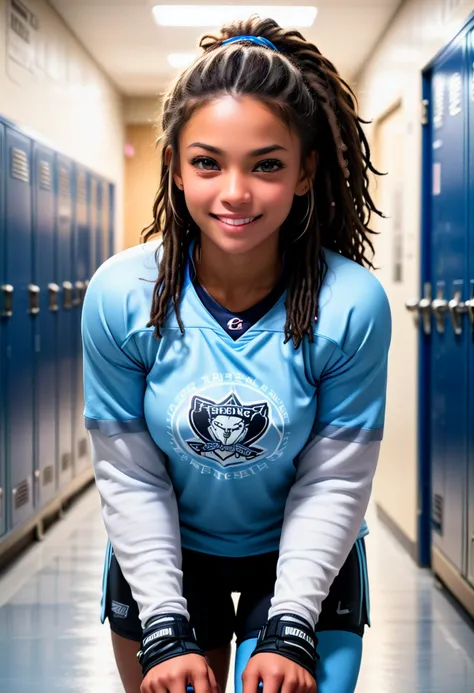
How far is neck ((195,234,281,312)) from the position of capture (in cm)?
118

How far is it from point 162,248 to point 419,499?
2654mm

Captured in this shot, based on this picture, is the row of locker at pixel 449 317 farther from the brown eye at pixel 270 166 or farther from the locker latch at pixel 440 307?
the brown eye at pixel 270 166

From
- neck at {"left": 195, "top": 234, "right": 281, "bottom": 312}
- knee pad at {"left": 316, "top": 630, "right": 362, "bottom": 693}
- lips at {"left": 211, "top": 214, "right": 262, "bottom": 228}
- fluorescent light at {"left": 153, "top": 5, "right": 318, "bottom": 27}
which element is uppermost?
fluorescent light at {"left": 153, "top": 5, "right": 318, "bottom": 27}

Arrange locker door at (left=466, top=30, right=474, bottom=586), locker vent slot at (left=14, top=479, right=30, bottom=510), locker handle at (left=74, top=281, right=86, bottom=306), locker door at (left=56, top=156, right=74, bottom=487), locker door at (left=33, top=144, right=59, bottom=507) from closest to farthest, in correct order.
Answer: locker door at (left=466, top=30, right=474, bottom=586)
locker vent slot at (left=14, top=479, right=30, bottom=510)
locker door at (left=33, top=144, right=59, bottom=507)
locker door at (left=56, top=156, right=74, bottom=487)
locker handle at (left=74, top=281, right=86, bottom=306)

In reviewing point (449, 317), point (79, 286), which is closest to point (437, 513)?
point (449, 317)

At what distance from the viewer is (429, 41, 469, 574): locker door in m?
2.99

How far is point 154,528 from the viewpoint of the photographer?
1180 millimetres

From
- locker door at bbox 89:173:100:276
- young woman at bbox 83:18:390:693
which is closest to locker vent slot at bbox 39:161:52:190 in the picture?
locker door at bbox 89:173:100:276

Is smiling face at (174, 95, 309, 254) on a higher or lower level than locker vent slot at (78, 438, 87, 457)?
higher

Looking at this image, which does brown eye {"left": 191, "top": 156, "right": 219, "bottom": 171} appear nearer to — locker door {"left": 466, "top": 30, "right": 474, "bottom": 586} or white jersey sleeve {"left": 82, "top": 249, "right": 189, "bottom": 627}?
white jersey sleeve {"left": 82, "top": 249, "right": 189, "bottom": 627}

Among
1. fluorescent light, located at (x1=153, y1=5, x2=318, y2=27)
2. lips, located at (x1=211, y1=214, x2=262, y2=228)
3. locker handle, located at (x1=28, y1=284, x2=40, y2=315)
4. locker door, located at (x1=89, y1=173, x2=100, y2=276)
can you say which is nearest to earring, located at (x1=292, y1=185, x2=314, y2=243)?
lips, located at (x1=211, y1=214, x2=262, y2=228)

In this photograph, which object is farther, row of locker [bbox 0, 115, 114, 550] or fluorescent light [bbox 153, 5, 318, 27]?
fluorescent light [bbox 153, 5, 318, 27]

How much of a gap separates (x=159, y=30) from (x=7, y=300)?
208cm

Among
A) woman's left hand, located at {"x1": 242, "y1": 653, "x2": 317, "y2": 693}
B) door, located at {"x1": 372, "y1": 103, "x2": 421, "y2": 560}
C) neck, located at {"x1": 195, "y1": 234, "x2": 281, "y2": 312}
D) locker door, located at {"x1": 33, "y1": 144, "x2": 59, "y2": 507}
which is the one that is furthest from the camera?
locker door, located at {"x1": 33, "y1": 144, "x2": 59, "y2": 507}
